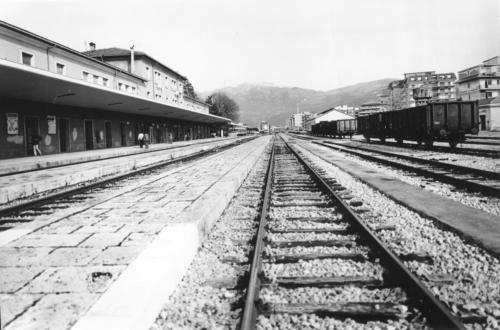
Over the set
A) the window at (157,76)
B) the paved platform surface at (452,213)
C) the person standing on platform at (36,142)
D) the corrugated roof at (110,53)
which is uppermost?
the corrugated roof at (110,53)

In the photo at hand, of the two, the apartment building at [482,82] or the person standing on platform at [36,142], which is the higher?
the apartment building at [482,82]

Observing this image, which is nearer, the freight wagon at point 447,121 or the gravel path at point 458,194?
the gravel path at point 458,194

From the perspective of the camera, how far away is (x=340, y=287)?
335 cm

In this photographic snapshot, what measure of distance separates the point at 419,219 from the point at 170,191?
4938 mm

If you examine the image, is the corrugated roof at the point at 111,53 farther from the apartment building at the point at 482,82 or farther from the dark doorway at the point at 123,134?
the apartment building at the point at 482,82

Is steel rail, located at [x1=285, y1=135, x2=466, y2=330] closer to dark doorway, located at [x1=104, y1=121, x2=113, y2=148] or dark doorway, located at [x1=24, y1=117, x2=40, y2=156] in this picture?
dark doorway, located at [x1=24, y1=117, x2=40, y2=156]

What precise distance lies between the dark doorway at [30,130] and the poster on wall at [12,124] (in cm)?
82

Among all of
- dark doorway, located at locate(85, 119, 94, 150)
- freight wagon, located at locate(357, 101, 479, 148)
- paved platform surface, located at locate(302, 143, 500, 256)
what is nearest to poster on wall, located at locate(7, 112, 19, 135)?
dark doorway, located at locate(85, 119, 94, 150)

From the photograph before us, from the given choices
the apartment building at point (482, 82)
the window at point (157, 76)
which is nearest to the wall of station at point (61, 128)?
the window at point (157, 76)

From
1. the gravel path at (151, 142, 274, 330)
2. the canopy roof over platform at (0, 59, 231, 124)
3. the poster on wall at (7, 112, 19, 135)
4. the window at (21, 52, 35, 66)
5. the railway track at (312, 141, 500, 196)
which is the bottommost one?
the gravel path at (151, 142, 274, 330)

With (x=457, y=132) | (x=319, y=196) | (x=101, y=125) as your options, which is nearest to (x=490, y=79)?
(x=457, y=132)

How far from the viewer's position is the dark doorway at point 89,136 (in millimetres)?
26808

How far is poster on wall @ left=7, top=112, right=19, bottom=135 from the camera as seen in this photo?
62.5ft

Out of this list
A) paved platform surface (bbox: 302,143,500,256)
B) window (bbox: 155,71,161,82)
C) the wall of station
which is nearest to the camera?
paved platform surface (bbox: 302,143,500,256)
